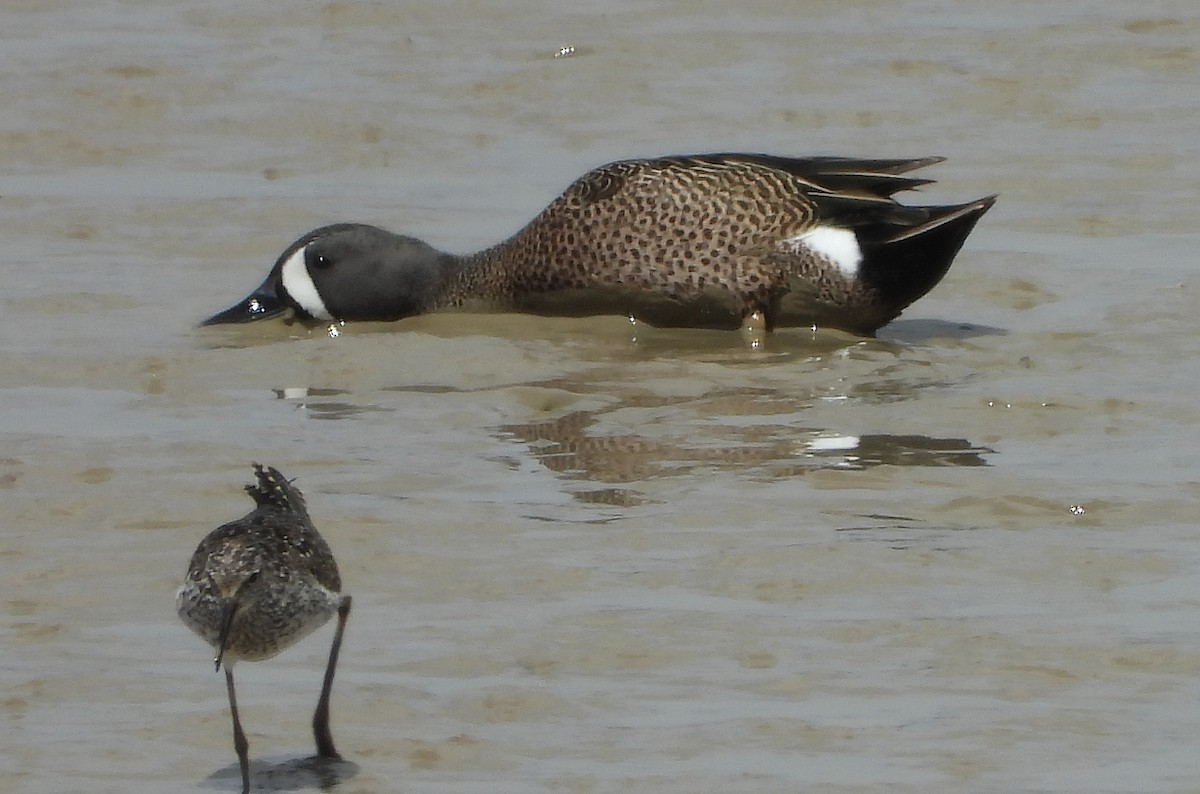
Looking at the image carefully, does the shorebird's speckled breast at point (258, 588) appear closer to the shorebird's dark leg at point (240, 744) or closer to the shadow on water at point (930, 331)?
the shorebird's dark leg at point (240, 744)

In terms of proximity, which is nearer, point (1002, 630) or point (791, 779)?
point (791, 779)

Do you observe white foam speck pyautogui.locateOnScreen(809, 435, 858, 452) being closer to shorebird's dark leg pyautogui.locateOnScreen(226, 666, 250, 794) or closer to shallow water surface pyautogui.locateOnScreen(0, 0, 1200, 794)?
shallow water surface pyautogui.locateOnScreen(0, 0, 1200, 794)

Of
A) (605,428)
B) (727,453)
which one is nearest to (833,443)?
(727,453)

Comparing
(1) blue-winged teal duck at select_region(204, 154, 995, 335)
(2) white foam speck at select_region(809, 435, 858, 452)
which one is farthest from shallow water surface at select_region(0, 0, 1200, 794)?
(1) blue-winged teal duck at select_region(204, 154, 995, 335)

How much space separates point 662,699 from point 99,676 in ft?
3.53

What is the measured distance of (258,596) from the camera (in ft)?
14.8

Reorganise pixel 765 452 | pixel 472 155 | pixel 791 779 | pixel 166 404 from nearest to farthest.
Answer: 1. pixel 791 779
2. pixel 765 452
3. pixel 166 404
4. pixel 472 155

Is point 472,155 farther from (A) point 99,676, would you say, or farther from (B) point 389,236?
(A) point 99,676

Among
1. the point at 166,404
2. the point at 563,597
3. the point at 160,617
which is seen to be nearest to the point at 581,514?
the point at 563,597

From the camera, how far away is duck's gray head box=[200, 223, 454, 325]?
865 centimetres

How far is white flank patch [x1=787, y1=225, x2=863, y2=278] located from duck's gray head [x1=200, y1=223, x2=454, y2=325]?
49.5 inches

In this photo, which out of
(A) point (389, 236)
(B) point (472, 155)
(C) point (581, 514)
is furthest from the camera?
(B) point (472, 155)

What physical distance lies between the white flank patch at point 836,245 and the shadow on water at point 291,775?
3865mm

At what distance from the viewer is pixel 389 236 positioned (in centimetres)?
886
